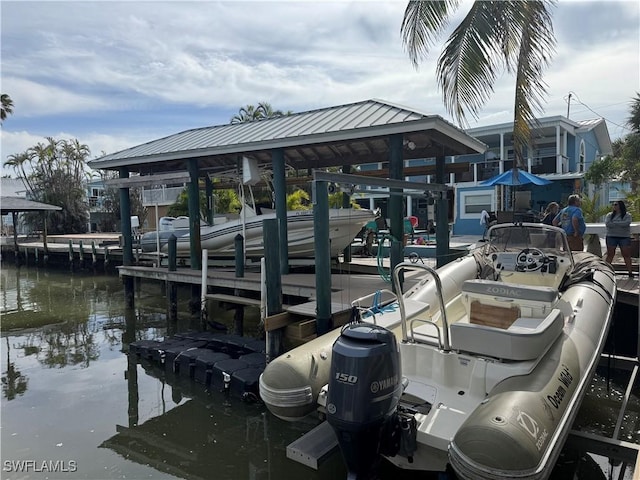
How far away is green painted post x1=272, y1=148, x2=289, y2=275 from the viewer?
8.31m

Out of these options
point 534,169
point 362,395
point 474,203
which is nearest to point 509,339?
point 362,395

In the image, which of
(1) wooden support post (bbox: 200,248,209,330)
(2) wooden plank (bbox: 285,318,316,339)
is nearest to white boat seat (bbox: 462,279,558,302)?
(2) wooden plank (bbox: 285,318,316,339)

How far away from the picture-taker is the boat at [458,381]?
8.66ft

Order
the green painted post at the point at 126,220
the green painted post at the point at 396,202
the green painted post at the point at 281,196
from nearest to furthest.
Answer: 1. the green painted post at the point at 396,202
2. the green painted post at the point at 281,196
3. the green painted post at the point at 126,220

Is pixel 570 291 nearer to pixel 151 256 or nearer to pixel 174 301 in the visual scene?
pixel 174 301

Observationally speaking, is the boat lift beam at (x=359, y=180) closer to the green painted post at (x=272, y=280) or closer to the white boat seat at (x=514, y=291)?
the green painted post at (x=272, y=280)

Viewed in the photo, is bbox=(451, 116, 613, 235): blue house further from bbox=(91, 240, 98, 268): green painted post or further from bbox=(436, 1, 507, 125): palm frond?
bbox=(91, 240, 98, 268): green painted post

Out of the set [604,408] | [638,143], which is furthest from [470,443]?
[638,143]

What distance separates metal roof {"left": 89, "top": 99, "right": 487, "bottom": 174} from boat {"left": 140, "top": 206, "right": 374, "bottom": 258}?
131cm

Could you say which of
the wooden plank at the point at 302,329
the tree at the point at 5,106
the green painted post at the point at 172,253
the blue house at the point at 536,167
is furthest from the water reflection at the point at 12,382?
the tree at the point at 5,106

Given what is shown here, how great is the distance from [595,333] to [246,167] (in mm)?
6899

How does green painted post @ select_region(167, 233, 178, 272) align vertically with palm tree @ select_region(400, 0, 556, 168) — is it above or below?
below

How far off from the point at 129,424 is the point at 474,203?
18.7 meters

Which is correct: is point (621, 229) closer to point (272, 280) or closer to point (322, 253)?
point (322, 253)
